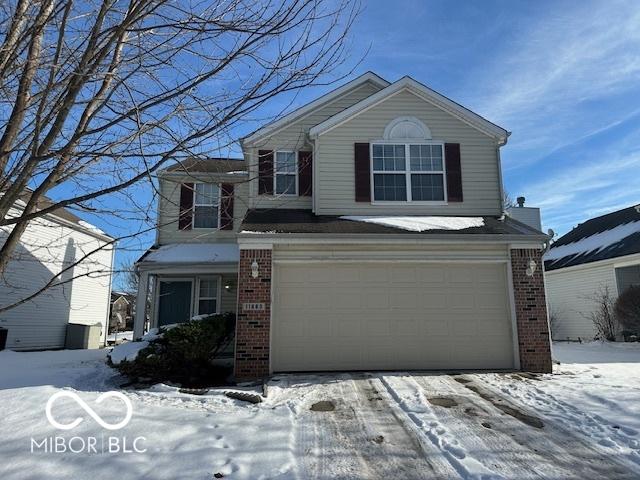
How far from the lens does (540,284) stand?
9664mm

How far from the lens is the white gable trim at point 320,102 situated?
39.8 feet

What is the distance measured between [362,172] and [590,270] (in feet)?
40.9

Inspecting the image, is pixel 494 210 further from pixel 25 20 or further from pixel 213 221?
pixel 25 20

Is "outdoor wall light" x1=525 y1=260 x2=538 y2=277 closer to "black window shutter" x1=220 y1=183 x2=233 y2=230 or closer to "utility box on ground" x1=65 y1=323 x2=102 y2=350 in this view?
"black window shutter" x1=220 y1=183 x2=233 y2=230

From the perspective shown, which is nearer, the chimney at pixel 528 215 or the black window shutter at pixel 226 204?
the black window shutter at pixel 226 204

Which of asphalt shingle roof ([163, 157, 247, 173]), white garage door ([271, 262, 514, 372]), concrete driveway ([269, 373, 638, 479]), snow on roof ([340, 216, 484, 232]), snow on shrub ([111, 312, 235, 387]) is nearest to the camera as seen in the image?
asphalt shingle roof ([163, 157, 247, 173])

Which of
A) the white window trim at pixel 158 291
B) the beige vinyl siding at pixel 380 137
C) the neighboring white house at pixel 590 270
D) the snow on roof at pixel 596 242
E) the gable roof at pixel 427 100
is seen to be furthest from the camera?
the snow on roof at pixel 596 242

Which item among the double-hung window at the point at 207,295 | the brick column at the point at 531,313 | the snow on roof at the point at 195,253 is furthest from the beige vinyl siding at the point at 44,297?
the brick column at the point at 531,313

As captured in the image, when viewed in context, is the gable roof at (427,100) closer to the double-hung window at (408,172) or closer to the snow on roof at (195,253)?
the double-hung window at (408,172)

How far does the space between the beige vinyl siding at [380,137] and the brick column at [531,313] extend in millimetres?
1930

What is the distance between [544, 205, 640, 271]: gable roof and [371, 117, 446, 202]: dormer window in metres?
9.46

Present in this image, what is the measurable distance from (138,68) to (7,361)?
10720mm

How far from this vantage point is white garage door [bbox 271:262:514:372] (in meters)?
9.45

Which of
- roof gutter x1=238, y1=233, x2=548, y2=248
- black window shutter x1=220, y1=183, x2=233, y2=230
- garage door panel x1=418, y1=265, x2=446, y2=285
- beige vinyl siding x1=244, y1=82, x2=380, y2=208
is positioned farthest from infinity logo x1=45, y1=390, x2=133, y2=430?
beige vinyl siding x1=244, y1=82, x2=380, y2=208
